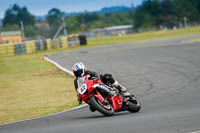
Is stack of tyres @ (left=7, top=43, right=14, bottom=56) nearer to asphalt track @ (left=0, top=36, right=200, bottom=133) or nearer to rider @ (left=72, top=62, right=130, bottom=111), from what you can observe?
asphalt track @ (left=0, top=36, right=200, bottom=133)

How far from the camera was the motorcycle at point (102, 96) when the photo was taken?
387 inches

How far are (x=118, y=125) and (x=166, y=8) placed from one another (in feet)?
411

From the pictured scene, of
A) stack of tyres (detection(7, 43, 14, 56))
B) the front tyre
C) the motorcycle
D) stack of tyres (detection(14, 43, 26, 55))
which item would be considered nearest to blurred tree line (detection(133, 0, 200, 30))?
stack of tyres (detection(14, 43, 26, 55))

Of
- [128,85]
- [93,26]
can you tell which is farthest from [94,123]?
[93,26]

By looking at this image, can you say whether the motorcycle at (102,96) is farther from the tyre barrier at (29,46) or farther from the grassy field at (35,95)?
the tyre barrier at (29,46)

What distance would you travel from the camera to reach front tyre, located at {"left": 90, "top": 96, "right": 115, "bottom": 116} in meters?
9.74

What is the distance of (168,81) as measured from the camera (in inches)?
677

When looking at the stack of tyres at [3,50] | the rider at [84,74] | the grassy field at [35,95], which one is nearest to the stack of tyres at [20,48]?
the stack of tyres at [3,50]

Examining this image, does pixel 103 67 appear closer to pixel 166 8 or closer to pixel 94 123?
pixel 94 123

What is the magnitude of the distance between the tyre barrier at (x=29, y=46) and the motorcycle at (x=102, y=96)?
39.6 meters

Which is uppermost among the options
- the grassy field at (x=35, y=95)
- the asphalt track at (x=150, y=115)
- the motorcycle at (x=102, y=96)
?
the motorcycle at (x=102, y=96)

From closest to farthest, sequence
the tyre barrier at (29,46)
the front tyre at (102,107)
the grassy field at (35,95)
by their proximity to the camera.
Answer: the front tyre at (102,107), the grassy field at (35,95), the tyre barrier at (29,46)

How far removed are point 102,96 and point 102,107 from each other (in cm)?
34

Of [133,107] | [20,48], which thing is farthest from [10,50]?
[133,107]
